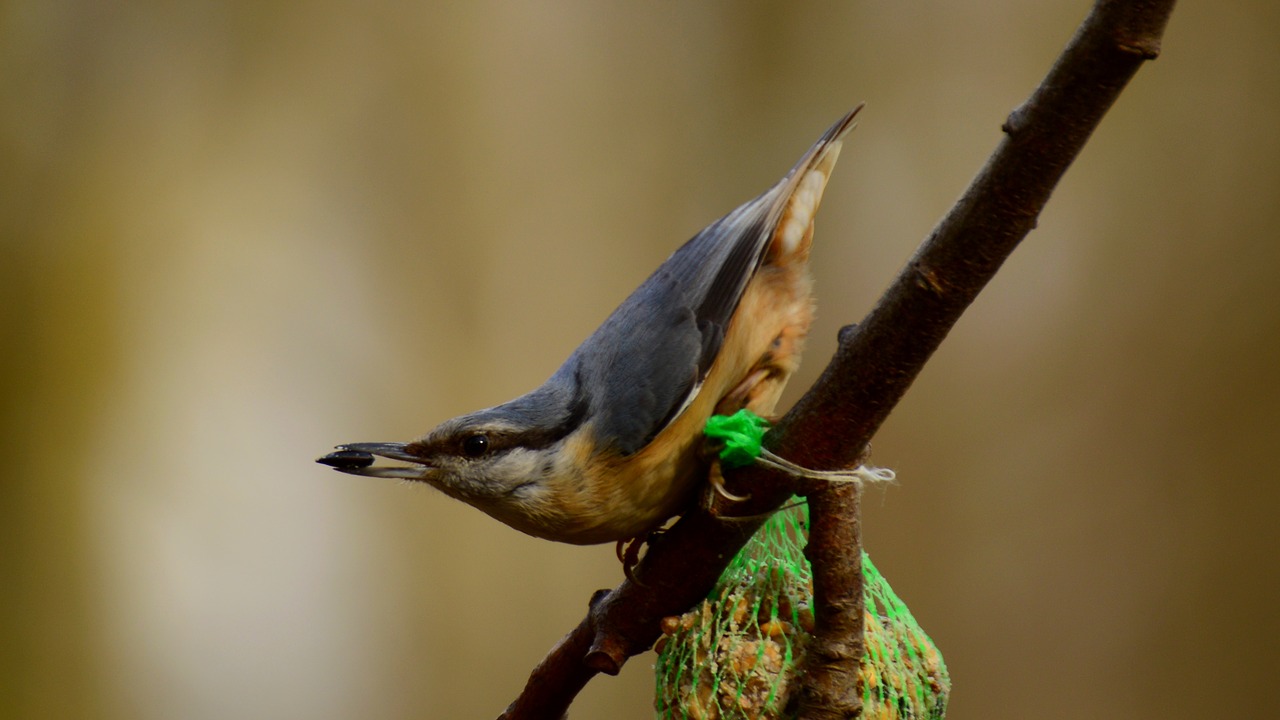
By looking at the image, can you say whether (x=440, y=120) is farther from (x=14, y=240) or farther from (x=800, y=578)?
(x=800, y=578)

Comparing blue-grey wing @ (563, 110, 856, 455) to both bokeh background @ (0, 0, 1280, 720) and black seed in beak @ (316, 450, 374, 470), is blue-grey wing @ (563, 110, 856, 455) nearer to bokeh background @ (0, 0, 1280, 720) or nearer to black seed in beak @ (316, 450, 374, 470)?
black seed in beak @ (316, 450, 374, 470)

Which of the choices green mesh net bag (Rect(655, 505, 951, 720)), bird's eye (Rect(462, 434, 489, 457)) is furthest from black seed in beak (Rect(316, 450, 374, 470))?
green mesh net bag (Rect(655, 505, 951, 720))

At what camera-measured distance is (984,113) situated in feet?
9.86

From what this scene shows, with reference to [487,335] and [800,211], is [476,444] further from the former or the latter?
[487,335]

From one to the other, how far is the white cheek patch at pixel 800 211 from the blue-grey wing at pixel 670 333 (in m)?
0.03

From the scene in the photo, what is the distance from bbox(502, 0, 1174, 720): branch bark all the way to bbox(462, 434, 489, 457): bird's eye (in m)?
0.27

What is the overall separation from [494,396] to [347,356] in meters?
0.46

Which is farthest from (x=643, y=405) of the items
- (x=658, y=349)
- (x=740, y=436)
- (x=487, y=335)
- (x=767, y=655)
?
(x=487, y=335)

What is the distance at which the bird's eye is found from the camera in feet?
4.62

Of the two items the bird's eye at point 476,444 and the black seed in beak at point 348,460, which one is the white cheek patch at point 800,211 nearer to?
the bird's eye at point 476,444

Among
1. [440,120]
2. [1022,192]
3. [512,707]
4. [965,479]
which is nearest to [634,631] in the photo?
[512,707]

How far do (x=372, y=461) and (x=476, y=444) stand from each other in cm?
14

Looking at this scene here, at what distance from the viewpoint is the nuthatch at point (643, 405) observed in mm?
1371

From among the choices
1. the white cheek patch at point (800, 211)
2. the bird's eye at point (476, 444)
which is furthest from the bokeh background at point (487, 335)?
the bird's eye at point (476, 444)
